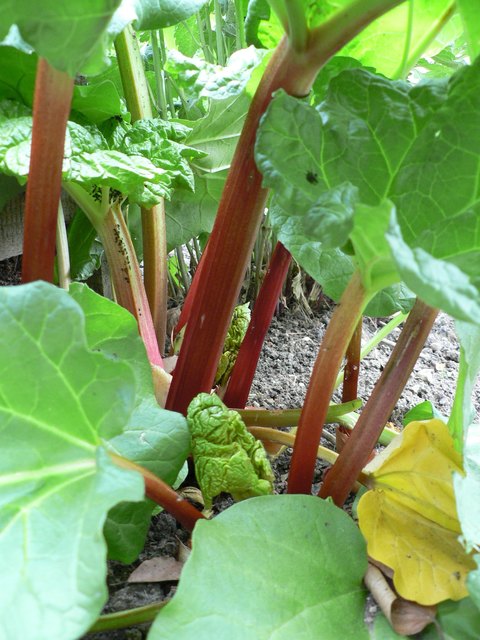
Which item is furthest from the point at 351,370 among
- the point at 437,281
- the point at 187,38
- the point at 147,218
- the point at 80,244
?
the point at 187,38

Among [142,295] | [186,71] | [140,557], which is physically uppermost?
[186,71]

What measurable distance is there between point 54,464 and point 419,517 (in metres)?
0.36

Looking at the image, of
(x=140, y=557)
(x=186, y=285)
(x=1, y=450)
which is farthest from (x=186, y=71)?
(x=186, y=285)

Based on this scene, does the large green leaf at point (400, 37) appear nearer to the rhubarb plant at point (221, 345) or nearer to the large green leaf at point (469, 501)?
the rhubarb plant at point (221, 345)

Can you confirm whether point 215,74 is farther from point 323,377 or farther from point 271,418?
point 271,418

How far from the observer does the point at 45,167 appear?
65 cm

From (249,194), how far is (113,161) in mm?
184

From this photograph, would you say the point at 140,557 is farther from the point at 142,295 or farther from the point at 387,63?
the point at 387,63

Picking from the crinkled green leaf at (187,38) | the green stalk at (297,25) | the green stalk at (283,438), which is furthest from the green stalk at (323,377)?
the crinkled green leaf at (187,38)

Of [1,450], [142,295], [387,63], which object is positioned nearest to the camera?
[1,450]

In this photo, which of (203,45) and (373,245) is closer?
(373,245)

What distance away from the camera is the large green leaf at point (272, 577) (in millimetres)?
501

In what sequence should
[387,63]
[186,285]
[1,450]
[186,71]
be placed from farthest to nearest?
[186,285]
[387,63]
[186,71]
[1,450]

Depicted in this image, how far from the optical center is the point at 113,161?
0.75m
